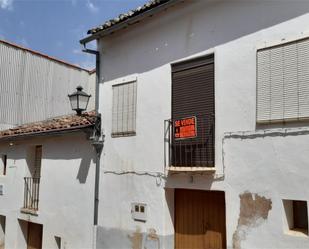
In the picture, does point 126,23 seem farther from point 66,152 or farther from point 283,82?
point 66,152

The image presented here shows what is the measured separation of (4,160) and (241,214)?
11.3 m

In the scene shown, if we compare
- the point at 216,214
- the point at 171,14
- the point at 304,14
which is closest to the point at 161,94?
the point at 171,14

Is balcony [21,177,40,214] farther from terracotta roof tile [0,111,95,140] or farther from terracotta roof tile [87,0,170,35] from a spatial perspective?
terracotta roof tile [87,0,170,35]

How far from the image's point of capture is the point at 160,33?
857 centimetres

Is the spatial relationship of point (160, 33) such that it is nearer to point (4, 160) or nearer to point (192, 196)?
point (192, 196)

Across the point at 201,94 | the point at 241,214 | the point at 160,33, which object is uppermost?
the point at 160,33

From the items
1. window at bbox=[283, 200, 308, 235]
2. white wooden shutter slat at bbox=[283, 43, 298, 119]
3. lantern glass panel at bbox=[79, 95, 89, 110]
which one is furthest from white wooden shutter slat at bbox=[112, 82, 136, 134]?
window at bbox=[283, 200, 308, 235]

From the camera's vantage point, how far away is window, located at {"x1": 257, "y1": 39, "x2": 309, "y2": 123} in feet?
19.5

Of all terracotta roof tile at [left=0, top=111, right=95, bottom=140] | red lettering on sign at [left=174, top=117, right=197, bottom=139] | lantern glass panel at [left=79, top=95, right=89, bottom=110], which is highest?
lantern glass panel at [left=79, top=95, right=89, bottom=110]

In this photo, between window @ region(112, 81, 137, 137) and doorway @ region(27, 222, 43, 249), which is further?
doorway @ region(27, 222, 43, 249)

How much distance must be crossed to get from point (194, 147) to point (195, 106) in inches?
33.5

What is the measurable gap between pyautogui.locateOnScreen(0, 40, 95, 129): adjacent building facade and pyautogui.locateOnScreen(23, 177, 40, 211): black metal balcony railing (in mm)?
4911

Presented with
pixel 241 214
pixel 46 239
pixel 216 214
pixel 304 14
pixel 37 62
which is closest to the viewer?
pixel 304 14

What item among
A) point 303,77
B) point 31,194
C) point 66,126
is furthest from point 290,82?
point 31,194
